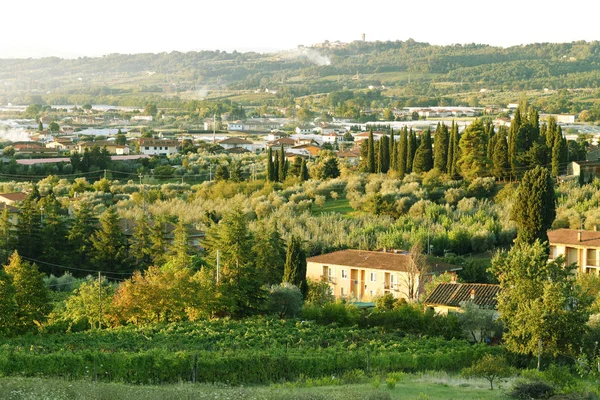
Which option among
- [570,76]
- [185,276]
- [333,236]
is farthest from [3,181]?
[570,76]

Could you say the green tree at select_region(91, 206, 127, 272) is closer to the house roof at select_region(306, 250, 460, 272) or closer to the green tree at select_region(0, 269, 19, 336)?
the house roof at select_region(306, 250, 460, 272)

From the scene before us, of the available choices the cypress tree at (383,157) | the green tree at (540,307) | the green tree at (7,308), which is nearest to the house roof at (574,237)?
the green tree at (540,307)

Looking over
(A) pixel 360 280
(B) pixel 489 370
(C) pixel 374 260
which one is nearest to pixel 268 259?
(A) pixel 360 280

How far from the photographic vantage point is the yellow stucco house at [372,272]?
30969 millimetres

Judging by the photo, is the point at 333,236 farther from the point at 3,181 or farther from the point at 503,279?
the point at 3,181

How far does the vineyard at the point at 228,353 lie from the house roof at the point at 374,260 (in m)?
8.21

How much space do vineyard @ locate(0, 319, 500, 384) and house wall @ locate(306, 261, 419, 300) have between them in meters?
7.97

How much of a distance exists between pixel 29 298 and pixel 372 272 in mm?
12729

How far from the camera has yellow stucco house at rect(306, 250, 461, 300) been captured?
3097 cm

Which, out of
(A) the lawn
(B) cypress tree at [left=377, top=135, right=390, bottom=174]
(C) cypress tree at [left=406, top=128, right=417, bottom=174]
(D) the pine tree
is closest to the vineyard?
(A) the lawn

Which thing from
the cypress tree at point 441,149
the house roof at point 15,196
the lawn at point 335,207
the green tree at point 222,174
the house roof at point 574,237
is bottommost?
the lawn at point 335,207

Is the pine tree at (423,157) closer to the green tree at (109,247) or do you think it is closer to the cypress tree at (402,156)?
the cypress tree at (402,156)

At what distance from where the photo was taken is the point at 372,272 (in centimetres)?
3234

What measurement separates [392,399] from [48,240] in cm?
2529
